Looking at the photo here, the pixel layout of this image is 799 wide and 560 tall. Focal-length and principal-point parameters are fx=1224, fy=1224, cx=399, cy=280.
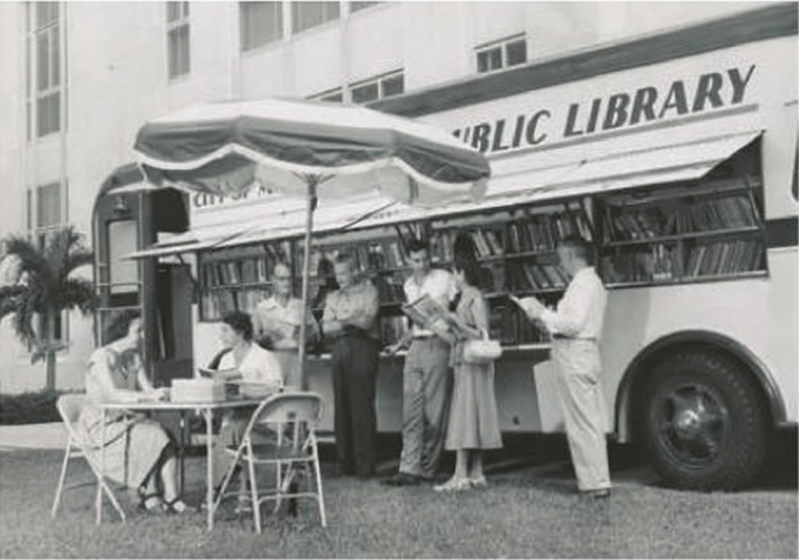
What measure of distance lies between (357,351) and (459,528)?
8.59 ft

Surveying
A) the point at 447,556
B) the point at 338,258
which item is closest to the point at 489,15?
A: the point at 338,258

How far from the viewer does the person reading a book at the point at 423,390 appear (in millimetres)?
8562

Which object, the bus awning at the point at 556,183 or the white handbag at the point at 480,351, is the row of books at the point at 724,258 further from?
the white handbag at the point at 480,351

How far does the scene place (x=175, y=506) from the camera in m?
7.73

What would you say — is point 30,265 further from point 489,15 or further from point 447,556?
point 447,556

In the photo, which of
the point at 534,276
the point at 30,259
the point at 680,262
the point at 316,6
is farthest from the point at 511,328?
the point at 30,259

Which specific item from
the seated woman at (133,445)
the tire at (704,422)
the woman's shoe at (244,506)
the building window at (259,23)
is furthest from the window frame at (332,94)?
the woman's shoe at (244,506)

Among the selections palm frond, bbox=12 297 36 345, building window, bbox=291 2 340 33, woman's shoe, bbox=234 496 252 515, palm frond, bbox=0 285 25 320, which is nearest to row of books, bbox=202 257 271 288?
woman's shoe, bbox=234 496 252 515

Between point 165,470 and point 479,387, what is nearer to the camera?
point 165,470

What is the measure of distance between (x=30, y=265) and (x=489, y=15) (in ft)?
32.0

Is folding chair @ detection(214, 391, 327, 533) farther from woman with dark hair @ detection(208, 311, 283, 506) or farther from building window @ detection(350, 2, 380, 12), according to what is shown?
building window @ detection(350, 2, 380, 12)

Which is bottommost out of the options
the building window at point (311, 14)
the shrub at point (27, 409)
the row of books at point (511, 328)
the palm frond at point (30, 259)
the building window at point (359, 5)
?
the shrub at point (27, 409)

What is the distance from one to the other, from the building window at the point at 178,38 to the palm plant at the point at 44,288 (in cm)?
372

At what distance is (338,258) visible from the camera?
30.4 ft
